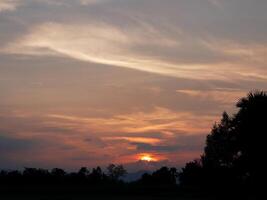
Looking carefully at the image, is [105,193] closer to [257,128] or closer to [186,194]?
[186,194]

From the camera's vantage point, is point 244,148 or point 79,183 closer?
point 244,148

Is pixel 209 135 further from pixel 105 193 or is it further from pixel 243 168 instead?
pixel 243 168

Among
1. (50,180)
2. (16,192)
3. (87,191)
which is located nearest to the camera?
(16,192)

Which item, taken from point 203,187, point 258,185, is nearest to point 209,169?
point 203,187

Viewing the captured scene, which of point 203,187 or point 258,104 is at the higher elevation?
point 258,104

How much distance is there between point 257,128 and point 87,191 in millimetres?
45818

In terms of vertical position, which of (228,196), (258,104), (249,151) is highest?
(258,104)

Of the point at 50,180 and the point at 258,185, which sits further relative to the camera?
the point at 50,180

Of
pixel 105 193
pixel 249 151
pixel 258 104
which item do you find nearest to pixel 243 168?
pixel 249 151

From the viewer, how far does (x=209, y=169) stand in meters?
55.0

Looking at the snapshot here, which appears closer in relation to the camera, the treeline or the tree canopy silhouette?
the tree canopy silhouette

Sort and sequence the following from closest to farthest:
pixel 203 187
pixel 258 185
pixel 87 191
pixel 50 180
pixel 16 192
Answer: pixel 258 185 < pixel 203 187 < pixel 16 192 < pixel 87 191 < pixel 50 180

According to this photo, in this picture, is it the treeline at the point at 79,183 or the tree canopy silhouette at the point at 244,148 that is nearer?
the tree canopy silhouette at the point at 244,148

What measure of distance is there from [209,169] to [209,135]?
136 feet
